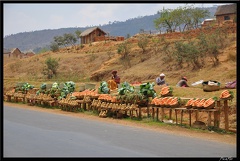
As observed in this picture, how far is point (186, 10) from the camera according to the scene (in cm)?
5372

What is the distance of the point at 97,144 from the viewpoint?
8.58 meters

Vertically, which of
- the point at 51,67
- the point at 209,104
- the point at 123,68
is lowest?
the point at 209,104

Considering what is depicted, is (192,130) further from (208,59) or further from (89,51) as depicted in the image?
(89,51)

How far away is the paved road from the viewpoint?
7506mm

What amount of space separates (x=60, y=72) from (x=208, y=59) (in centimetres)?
2133

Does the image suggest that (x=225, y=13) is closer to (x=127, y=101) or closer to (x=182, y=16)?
(x=182, y=16)

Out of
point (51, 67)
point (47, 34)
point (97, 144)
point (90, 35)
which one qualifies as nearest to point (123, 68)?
point (51, 67)

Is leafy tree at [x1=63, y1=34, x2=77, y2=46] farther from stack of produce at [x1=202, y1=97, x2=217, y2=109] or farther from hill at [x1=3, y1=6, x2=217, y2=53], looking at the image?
stack of produce at [x1=202, y1=97, x2=217, y2=109]

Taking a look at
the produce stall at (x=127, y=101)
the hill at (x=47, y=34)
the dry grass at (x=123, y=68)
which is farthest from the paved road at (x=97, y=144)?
the hill at (x=47, y=34)

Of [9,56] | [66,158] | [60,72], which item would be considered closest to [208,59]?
[60,72]

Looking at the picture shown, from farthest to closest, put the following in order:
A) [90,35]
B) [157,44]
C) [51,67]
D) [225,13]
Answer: [90,35]
[225,13]
[51,67]
[157,44]

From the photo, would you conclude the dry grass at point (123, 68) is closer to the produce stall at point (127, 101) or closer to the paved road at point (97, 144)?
the produce stall at point (127, 101)

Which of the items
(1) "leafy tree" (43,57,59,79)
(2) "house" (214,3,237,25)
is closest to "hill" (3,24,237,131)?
(1) "leafy tree" (43,57,59,79)

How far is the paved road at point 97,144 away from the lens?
7.51m
